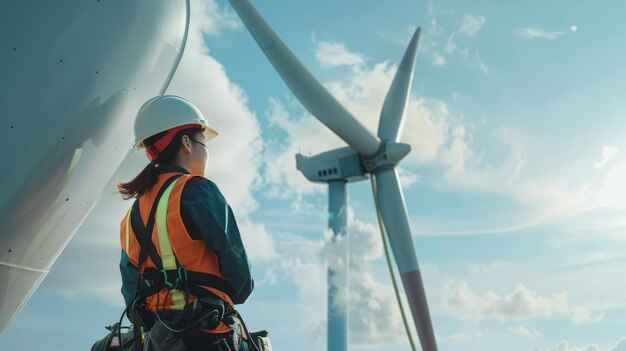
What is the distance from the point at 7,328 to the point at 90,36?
13.2 feet

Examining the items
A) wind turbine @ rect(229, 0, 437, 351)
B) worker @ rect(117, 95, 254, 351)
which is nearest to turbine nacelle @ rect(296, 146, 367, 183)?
wind turbine @ rect(229, 0, 437, 351)

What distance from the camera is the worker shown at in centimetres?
395

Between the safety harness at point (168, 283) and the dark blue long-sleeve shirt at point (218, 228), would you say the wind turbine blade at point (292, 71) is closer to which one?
the safety harness at point (168, 283)

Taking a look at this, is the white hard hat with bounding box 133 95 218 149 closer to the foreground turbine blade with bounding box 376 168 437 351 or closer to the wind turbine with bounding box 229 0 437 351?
the wind turbine with bounding box 229 0 437 351

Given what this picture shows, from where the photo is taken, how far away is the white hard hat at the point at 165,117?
15.5 feet

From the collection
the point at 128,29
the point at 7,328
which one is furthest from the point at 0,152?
the point at 7,328

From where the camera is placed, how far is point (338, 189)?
1314 inches

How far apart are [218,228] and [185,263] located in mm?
374

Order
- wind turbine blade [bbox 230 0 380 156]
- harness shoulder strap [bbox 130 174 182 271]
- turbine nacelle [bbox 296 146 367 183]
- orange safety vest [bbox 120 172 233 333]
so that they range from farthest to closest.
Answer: turbine nacelle [bbox 296 146 367 183]
wind turbine blade [bbox 230 0 380 156]
harness shoulder strap [bbox 130 174 182 271]
orange safety vest [bbox 120 172 233 333]

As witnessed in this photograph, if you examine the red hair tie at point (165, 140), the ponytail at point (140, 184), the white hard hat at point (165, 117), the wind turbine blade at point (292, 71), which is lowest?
the ponytail at point (140, 184)

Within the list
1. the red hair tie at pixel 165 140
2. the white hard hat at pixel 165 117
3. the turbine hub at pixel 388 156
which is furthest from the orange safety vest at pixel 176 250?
the turbine hub at pixel 388 156

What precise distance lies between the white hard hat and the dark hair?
6cm

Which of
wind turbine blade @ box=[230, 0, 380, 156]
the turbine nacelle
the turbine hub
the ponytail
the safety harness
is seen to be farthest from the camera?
the turbine nacelle

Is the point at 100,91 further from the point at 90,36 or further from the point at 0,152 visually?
the point at 0,152
